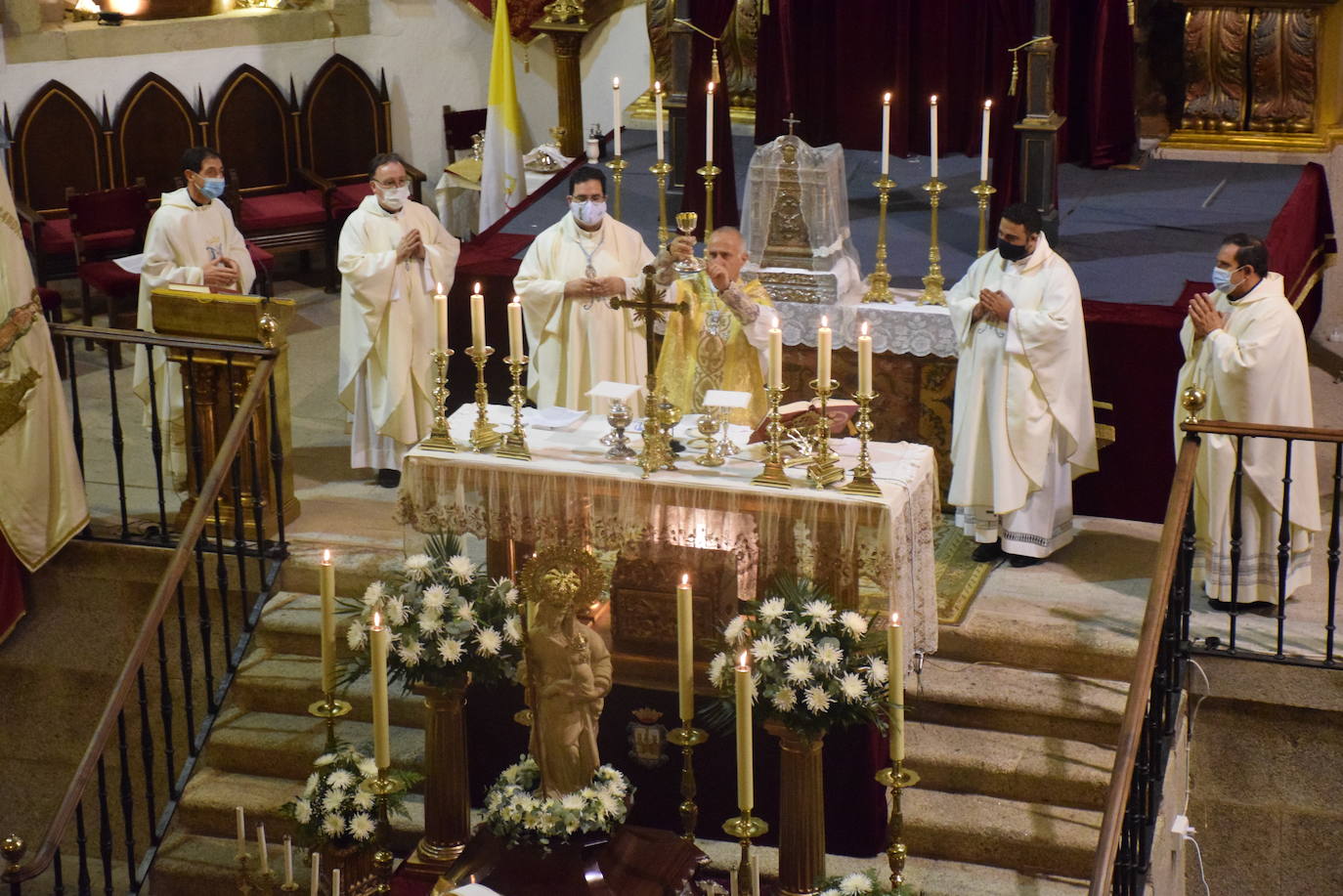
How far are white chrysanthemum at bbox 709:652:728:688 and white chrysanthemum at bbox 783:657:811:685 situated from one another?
9.5 inches

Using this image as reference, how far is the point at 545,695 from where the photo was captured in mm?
6734

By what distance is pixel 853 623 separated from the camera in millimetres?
6562

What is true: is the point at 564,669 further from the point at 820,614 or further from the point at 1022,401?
the point at 1022,401

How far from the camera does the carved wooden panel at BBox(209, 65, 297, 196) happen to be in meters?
12.9

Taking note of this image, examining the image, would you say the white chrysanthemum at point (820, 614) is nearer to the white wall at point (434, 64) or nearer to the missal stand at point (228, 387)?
the missal stand at point (228, 387)

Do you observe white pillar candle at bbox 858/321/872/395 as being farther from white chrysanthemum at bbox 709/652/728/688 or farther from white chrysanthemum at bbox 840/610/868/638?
white chrysanthemum at bbox 709/652/728/688

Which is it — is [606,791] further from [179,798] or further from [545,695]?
[179,798]

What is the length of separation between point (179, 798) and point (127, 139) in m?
5.96

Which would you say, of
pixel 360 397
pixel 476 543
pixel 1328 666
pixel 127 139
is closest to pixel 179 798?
pixel 476 543

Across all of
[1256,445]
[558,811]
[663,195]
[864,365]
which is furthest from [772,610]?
[663,195]

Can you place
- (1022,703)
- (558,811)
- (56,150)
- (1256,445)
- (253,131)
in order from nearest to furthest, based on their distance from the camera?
(558,811), (1022,703), (1256,445), (56,150), (253,131)

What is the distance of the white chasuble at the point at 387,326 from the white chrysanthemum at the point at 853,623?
3305mm

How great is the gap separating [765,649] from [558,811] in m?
0.85

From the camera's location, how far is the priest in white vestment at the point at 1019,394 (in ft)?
27.2
